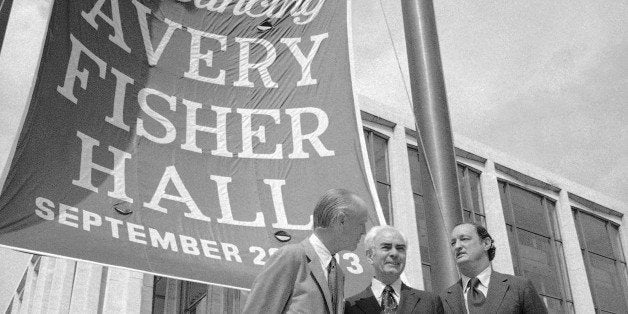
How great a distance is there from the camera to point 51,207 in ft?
12.8

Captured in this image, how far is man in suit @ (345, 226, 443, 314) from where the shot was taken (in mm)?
3188

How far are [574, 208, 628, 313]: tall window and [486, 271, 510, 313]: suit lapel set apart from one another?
24.4 meters

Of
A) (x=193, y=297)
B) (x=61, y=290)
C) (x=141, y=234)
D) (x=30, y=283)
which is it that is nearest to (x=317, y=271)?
(x=141, y=234)

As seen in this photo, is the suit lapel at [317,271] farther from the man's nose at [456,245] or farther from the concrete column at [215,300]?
the concrete column at [215,300]

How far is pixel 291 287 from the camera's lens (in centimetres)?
246

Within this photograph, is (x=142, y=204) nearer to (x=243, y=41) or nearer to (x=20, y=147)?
(x=20, y=147)

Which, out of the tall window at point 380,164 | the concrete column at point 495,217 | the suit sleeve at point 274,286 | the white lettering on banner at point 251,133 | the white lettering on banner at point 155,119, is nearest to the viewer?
the suit sleeve at point 274,286

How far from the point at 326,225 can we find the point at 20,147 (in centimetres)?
221

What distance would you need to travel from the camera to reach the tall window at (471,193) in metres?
23.2

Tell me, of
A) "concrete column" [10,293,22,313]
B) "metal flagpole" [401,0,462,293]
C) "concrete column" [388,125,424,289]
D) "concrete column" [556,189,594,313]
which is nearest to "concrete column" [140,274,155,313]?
"concrete column" [388,125,424,289]

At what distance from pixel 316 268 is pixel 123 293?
14.7 meters

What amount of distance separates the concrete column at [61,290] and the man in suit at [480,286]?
16485 millimetres

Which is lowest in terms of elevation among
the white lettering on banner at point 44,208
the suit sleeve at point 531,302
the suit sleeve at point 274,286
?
the suit sleeve at point 274,286

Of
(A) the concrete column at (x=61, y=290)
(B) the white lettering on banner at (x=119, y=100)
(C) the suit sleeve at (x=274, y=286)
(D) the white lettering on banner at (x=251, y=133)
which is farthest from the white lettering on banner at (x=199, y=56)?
(A) the concrete column at (x=61, y=290)
